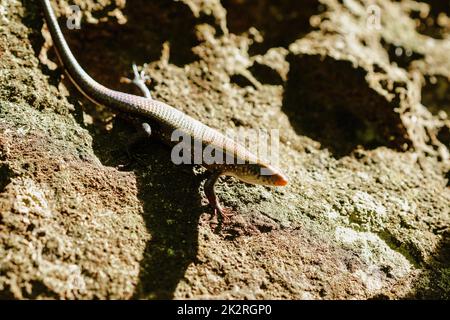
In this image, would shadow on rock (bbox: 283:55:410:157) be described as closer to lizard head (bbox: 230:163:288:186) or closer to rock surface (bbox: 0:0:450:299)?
rock surface (bbox: 0:0:450:299)

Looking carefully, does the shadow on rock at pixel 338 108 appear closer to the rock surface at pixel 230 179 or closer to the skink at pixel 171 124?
the rock surface at pixel 230 179

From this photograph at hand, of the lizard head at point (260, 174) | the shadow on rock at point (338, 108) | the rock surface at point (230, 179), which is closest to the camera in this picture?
the rock surface at point (230, 179)

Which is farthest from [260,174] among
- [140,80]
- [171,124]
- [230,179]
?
[140,80]

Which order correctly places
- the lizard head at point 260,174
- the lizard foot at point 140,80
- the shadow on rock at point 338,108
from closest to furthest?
the lizard head at point 260,174 < the lizard foot at point 140,80 < the shadow on rock at point 338,108

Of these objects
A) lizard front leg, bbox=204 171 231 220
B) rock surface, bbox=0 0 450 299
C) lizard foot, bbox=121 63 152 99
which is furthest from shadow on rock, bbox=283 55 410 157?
lizard foot, bbox=121 63 152 99

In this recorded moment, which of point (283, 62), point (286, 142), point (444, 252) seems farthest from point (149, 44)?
point (444, 252)

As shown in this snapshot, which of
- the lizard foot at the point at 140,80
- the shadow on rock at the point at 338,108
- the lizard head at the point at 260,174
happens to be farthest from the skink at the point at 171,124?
the shadow on rock at the point at 338,108

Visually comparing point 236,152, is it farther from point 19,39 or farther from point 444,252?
point 19,39

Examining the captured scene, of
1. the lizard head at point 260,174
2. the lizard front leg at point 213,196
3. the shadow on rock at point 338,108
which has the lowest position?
the lizard front leg at point 213,196
